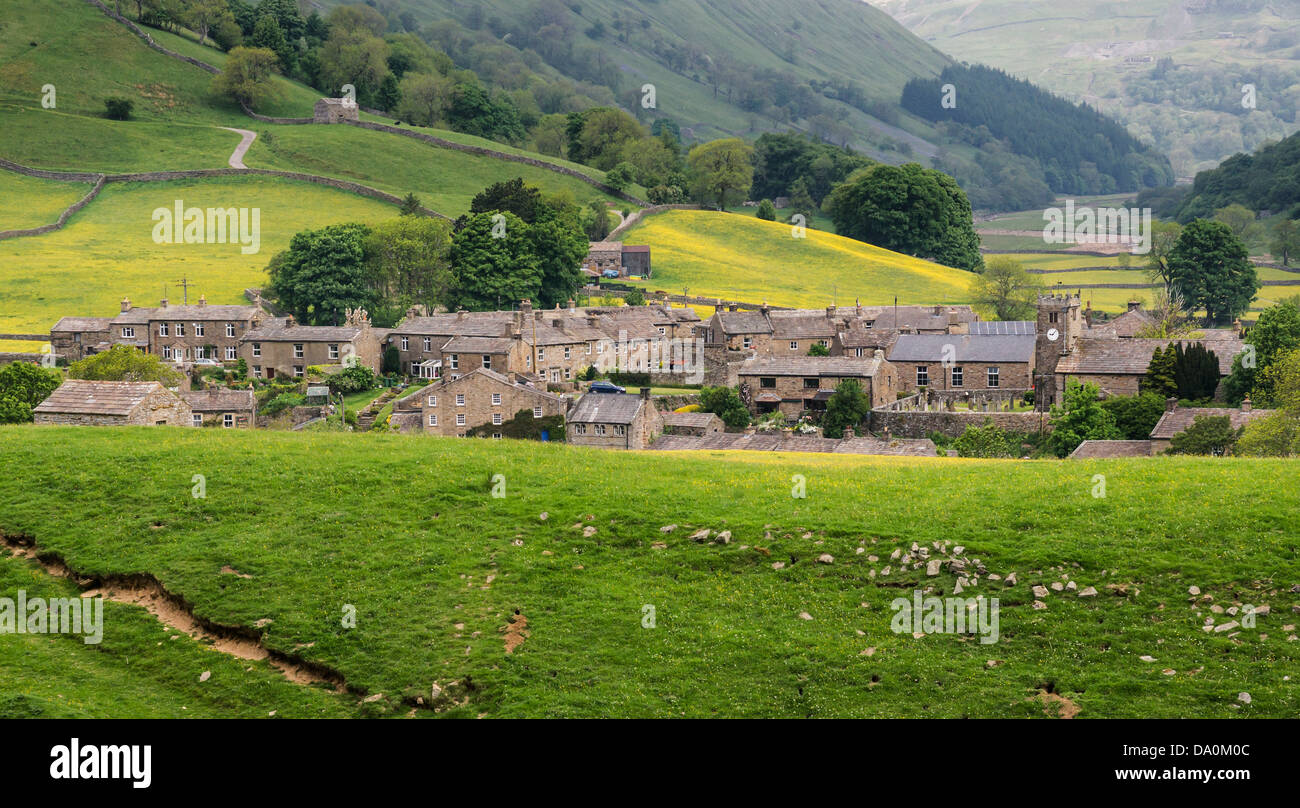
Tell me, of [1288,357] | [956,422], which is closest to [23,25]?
[956,422]

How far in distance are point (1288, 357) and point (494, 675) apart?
5686 cm

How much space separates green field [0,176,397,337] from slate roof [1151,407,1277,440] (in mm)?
79688

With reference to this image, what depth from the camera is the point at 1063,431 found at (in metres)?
63.7

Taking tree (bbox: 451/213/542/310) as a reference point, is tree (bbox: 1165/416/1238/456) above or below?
below

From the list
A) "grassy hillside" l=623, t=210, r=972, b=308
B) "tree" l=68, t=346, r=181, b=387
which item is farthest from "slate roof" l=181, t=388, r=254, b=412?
"grassy hillside" l=623, t=210, r=972, b=308

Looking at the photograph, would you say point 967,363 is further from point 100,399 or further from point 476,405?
point 100,399

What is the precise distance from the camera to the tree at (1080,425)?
63.2 metres

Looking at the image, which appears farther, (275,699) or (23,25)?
(23,25)

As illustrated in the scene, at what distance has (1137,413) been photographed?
65312mm

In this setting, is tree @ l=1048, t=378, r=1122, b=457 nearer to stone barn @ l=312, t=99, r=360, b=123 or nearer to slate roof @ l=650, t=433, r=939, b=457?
slate roof @ l=650, t=433, r=939, b=457

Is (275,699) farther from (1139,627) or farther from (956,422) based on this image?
(956,422)

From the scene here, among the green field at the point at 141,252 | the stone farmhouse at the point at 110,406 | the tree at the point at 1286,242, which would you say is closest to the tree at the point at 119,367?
the stone farmhouse at the point at 110,406

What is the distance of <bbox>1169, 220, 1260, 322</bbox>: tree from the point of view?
12781cm

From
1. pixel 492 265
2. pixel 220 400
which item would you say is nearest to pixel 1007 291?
pixel 492 265
